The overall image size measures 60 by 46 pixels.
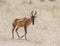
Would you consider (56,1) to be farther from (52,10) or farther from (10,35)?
(10,35)

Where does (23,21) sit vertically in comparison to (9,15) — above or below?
above

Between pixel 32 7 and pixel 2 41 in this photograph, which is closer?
pixel 2 41

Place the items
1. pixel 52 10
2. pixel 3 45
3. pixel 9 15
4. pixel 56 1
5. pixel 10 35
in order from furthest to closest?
pixel 56 1, pixel 52 10, pixel 9 15, pixel 10 35, pixel 3 45

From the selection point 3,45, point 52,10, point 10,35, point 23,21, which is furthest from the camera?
point 52,10

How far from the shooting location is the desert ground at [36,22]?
13.2 metres

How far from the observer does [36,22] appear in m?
19.8

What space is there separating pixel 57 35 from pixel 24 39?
216 cm

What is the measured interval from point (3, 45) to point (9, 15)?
30.4 ft

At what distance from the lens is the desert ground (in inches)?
520

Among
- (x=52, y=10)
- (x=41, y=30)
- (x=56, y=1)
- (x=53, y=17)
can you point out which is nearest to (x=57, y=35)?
(x=41, y=30)

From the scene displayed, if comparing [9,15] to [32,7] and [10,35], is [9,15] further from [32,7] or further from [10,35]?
[10,35]

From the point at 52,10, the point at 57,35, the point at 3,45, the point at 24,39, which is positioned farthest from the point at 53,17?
the point at 3,45

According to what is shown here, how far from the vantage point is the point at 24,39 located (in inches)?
530

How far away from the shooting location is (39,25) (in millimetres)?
18641
